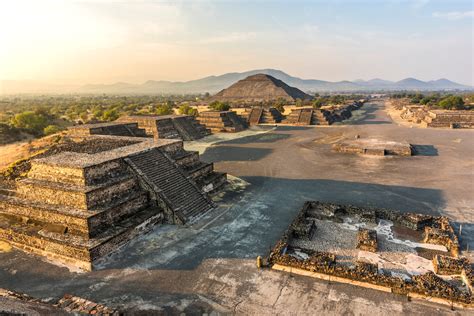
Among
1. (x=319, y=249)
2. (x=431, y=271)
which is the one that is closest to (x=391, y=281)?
(x=431, y=271)

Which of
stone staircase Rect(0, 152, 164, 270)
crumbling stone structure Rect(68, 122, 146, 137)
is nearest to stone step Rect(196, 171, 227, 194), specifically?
stone staircase Rect(0, 152, 164, 270)

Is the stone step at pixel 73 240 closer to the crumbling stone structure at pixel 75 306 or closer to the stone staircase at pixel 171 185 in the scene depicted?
the stone staircase at pixel 171 185

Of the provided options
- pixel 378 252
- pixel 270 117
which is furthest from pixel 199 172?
pixel 270 117

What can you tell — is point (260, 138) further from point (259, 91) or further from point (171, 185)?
point (259, 91)

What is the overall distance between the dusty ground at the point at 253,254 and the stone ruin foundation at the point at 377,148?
2.97 metres

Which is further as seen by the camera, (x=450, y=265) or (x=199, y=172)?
(x=199, y=172)

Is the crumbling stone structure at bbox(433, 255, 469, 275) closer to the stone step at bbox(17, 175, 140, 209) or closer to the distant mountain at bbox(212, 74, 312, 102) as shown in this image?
the stone step at bbox(17, 175, 140, 209)

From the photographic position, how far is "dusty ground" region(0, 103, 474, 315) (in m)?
7.50

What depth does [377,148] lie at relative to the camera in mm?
25062

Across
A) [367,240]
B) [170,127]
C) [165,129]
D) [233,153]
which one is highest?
[170,127]

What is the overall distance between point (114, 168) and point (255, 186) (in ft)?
24.8

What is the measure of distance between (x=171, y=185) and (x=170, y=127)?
2017 cm

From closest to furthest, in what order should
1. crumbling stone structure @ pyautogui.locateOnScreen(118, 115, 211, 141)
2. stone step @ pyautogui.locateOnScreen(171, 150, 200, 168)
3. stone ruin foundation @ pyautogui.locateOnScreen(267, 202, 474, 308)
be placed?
stone ruin foundation @ pyautogui.locateOnScreen(267, 202, 474, 308) → stone step @ pyautogui.locateOnScreen(171, 150, 200, 168) → crumbling stone structure @ pyautogui.locateOnScreen(118, 115, 211, 141)

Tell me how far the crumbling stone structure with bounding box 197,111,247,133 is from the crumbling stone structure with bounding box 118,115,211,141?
3499mm
